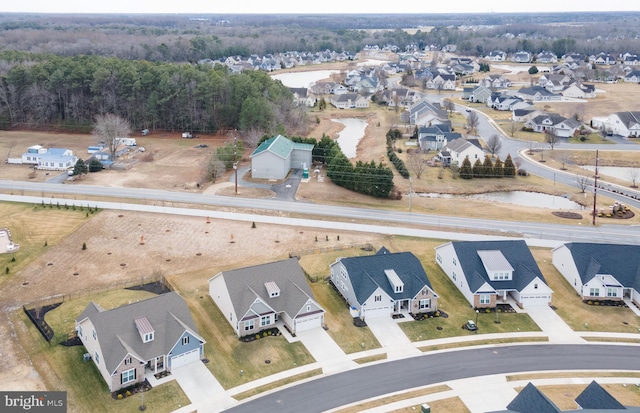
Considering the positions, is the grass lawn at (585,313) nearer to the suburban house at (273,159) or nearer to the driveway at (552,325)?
the driveway at (552,325)

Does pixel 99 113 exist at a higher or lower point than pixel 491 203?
higher

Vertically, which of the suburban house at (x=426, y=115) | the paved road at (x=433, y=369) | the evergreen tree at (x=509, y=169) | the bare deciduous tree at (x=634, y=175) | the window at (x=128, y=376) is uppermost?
the suburban house at (x=426, y=115)

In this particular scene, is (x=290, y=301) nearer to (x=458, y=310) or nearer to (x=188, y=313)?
(x=188, y=313)

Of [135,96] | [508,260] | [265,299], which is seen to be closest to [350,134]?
[135,96]

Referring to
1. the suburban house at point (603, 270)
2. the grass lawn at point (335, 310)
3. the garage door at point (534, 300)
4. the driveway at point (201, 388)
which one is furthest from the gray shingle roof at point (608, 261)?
the driveway at point (201, 388)

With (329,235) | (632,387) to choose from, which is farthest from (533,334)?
(329,235)

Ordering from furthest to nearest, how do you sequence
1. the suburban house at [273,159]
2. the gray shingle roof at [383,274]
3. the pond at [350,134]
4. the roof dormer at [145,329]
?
the pond at [350,134] < the suburban house at [273,159] < the gray shingle roof at [383,274] < the roof dormer at [145,329]
